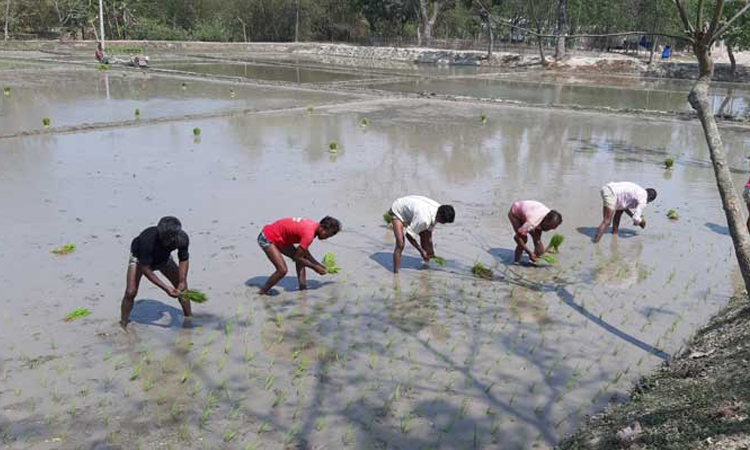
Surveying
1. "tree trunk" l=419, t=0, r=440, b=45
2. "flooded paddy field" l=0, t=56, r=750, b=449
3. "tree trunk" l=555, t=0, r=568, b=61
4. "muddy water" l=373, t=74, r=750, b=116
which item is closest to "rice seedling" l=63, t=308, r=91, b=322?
"flooded paddy field" l=0, t=56, r=750, b=449

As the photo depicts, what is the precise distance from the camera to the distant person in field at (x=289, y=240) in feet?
21.9

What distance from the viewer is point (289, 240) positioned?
6832mm

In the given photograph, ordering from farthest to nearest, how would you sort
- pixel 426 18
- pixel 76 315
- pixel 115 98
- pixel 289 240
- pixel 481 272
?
pixel 426 18, pixel 115 98, pixel 481 272, pixel 289 240, pixel 76 315

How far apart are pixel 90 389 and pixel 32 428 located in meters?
0.57

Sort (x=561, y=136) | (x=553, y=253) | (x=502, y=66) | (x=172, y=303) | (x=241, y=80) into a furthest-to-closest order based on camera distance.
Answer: (x=502, y=66)
(x=241, y=80)
(x=561, y=136)
(x=553, y=253)
(x=172, y=303)

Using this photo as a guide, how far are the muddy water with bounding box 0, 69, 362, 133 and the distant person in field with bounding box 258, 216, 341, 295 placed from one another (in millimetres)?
11733

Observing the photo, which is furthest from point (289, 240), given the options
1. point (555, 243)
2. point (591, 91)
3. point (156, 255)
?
point (591, 91)

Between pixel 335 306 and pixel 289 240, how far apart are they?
0.84 meters

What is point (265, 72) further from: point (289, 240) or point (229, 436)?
point (229, 436)

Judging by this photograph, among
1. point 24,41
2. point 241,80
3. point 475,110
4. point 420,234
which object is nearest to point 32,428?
point 420,234

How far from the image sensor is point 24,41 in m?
47.3

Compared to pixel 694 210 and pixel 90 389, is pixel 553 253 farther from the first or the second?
pixel 90 389

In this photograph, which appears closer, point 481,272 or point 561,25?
point 481,272

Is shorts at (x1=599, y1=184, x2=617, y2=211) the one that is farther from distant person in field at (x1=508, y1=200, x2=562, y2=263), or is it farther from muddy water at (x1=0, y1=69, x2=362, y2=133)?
muddy water at (x1=0, y1=69, x2=362, y2=133)
